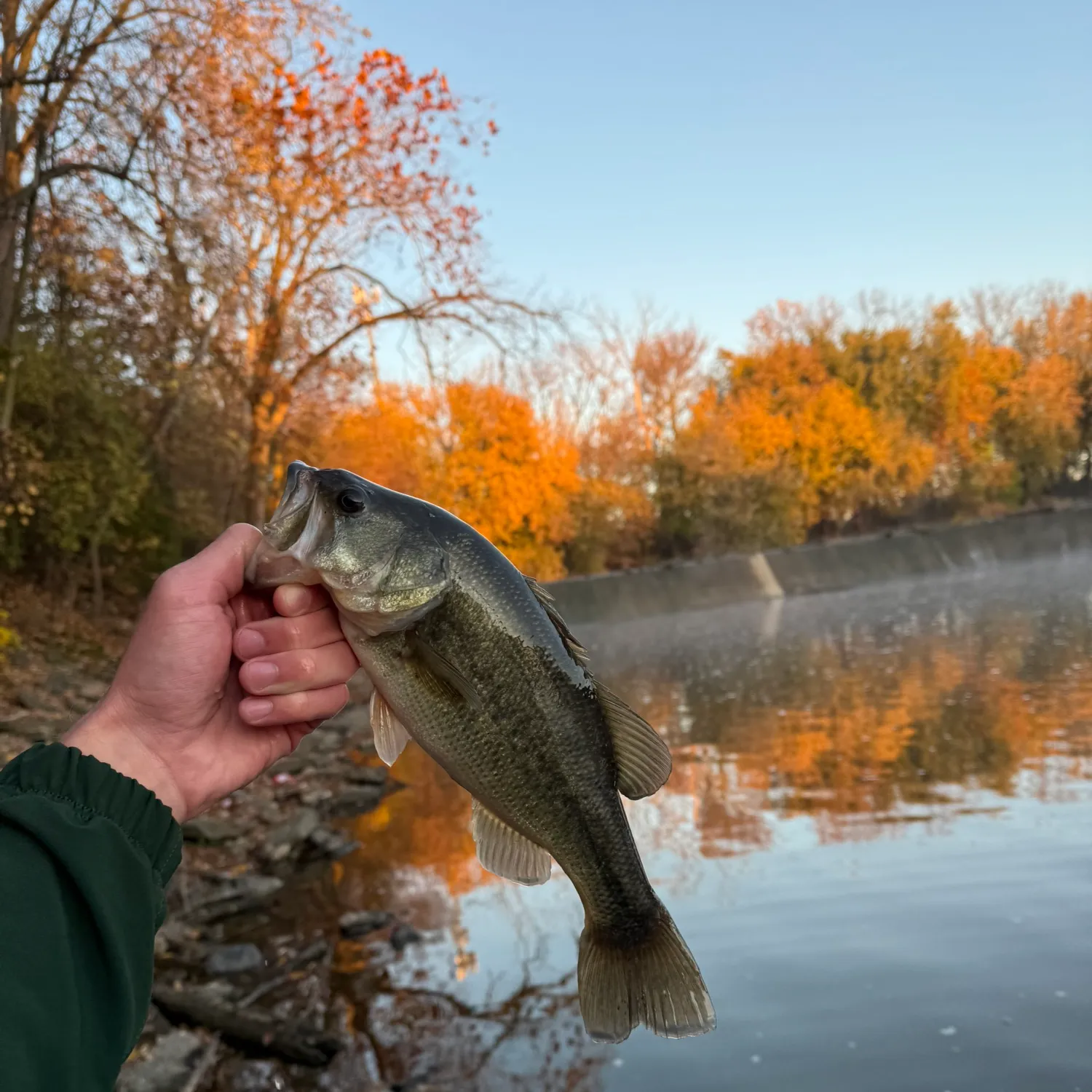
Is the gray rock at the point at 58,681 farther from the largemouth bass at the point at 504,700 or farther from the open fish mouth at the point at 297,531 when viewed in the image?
the largemouth bass at the point at 504,700

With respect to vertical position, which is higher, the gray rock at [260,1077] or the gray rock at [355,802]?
the gray rock at [355,802]

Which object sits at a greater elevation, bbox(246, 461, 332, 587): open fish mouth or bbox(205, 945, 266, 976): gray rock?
bbox(246, 461, 332, 587): open fish mouth

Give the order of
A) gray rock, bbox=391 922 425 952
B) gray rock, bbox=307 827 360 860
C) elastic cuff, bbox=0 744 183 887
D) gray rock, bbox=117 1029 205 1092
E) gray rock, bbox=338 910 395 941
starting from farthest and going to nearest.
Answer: gray rock, bbox=307 827 360 860 → gray rock, bbox=338 910 395 941 → gray rock, bbox=391 922 425 952 → gray rock, bbox=117 1029 205 1092 → elastic cuff, bbox=0 744 183 887

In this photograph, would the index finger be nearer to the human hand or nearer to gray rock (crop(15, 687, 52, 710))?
the human hand

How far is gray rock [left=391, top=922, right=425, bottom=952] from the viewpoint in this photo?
7.18 m

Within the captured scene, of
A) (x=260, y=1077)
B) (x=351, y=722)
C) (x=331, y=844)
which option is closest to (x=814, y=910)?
(x=260, y=1077)

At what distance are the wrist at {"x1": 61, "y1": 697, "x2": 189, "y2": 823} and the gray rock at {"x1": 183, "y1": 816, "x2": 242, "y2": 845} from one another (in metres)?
7.92

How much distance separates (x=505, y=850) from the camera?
2377 mm

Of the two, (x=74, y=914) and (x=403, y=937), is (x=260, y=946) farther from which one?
(x=74, y=914)

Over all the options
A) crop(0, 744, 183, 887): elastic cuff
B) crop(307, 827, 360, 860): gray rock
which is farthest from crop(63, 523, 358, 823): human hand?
crop(307, 827, 360, 860): gray rock

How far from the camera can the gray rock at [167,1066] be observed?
196 inches

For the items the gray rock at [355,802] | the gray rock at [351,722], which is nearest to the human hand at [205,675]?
the gray rock at [355,802]

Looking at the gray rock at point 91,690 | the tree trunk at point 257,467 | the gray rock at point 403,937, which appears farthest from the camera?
the tree trunk at point 257,467

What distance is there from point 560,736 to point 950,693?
13580 mm
